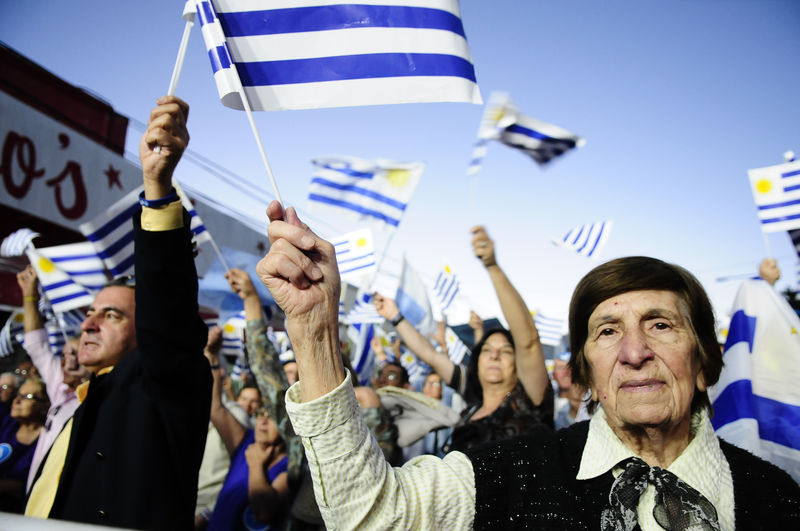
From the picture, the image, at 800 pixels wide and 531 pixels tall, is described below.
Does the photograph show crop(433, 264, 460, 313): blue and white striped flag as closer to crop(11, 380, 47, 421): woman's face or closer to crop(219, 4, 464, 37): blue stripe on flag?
crop(11, 380, 47, 421): woman's face

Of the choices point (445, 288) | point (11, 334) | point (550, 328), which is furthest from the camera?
point (550, 328)

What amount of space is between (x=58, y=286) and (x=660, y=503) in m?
5.93

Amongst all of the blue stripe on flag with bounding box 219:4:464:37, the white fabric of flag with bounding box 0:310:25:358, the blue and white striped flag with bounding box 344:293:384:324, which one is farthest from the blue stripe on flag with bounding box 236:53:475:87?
the white fabric of flag with bounding box 0:310:25:358

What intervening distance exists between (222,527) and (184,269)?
7.55 feet

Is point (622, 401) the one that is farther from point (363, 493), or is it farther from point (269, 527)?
point (269, 527)

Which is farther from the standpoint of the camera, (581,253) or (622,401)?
(581,253)

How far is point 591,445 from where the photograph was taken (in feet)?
5.03

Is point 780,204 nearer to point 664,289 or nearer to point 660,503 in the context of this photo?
point 664,289

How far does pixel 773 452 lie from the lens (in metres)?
2.29

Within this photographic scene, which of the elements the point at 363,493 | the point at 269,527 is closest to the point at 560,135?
the point at 363,493

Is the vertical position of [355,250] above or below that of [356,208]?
below

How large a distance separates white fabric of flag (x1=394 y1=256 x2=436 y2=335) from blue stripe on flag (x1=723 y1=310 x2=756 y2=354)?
193 inches

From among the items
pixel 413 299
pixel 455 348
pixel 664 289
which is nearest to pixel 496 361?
pixel 664 289

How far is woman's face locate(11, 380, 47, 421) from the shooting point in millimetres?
4535
